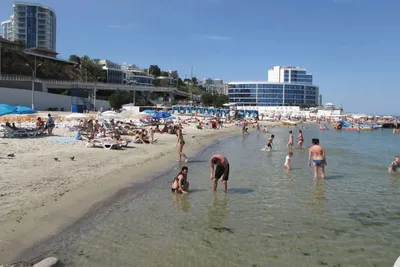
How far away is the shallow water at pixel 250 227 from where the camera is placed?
6.19 metres

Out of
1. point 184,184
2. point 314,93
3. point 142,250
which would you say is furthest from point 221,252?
point 314,93

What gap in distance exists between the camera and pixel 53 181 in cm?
1034

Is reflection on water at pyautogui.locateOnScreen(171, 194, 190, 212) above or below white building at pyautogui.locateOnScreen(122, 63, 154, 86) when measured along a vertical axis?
below

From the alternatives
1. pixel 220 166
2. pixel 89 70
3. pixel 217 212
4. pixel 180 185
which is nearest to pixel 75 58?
pixel 89 70

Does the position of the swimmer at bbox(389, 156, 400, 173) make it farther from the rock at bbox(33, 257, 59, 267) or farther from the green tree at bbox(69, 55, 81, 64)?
the green tree at bbox(69, 55, 81, 64)

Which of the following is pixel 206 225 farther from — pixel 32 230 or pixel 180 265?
pixel 32 230

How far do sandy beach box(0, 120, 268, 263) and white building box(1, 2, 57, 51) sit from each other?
12294 cm

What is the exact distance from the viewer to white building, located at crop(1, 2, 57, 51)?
127625 millimetres

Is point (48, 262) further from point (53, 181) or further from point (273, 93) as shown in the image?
point (273, 93)

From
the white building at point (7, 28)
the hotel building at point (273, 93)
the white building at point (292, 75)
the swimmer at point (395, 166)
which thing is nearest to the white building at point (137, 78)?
the hotel building at point (273, 93)

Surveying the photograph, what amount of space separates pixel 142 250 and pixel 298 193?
247 inches

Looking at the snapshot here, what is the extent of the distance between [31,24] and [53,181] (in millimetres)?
137596

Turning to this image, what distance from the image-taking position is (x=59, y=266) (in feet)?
18.2

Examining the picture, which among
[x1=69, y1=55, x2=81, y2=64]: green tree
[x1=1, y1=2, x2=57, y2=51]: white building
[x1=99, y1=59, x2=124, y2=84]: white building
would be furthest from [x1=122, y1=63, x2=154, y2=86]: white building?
[x1=1, y1=2, x2=57, y2=51]: white building
